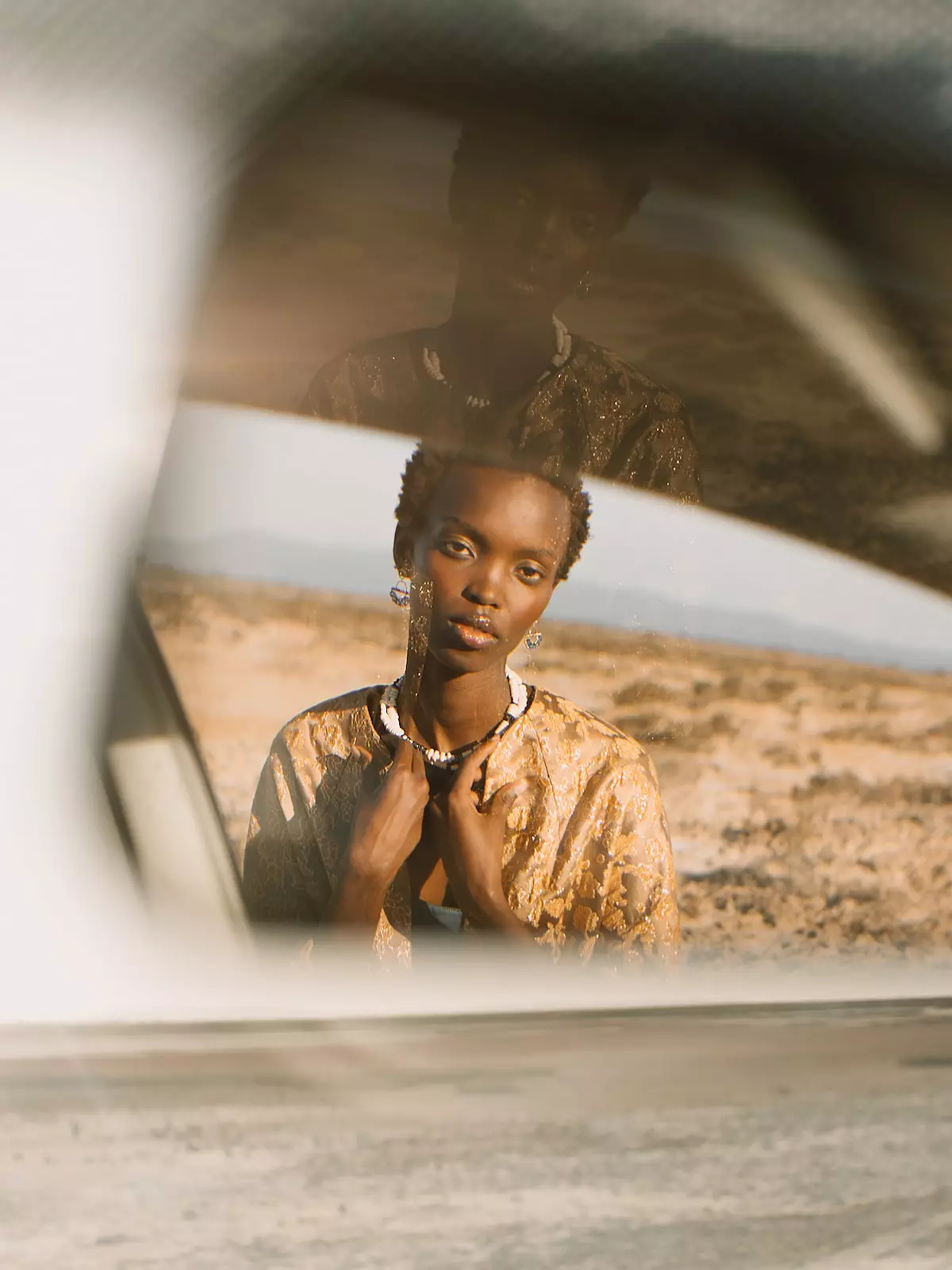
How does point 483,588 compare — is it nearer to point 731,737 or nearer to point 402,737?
point 402,737

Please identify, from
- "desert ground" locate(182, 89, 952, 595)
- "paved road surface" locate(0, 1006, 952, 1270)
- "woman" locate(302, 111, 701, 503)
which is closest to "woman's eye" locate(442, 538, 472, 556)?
"woman" locate(302, 111, 701, 503)

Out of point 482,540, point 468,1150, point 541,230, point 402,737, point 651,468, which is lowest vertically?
point 468,1150

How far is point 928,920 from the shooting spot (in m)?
1.51

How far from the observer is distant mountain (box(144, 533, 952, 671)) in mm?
1287

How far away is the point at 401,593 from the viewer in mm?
1293

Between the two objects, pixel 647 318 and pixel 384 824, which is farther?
pixel 647 318

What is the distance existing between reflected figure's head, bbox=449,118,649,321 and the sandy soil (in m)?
0.38

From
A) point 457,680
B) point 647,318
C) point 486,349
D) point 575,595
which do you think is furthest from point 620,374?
point 457,680

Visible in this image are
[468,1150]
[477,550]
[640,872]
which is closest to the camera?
[468,1150]

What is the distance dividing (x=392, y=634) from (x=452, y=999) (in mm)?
407

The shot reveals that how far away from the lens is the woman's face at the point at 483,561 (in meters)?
1.27

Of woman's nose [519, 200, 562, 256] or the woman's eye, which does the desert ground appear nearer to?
woman's nose [519, 200, 562, 256]

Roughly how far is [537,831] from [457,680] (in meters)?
0.19

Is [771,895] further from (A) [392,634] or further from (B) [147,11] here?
(B) [147,11]
